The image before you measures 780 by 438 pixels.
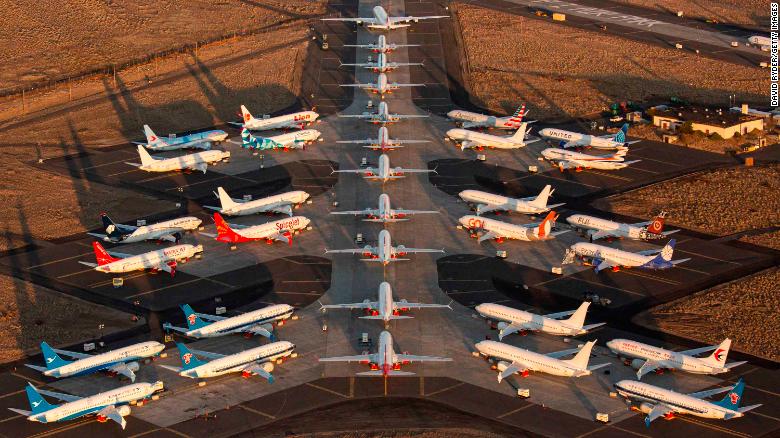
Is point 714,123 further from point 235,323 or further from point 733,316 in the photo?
point 235,323

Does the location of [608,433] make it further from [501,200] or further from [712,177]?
[712,177]

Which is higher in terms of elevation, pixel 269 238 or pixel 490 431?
pixel 269 238

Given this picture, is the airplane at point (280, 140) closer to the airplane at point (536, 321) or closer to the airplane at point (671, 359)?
the airplane at point (536, 321)

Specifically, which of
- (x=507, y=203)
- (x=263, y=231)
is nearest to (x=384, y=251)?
(x=263, y=231)

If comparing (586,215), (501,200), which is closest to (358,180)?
(501,200)

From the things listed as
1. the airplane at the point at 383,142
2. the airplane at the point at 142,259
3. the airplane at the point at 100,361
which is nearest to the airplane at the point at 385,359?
the airplane at the point at 100,361

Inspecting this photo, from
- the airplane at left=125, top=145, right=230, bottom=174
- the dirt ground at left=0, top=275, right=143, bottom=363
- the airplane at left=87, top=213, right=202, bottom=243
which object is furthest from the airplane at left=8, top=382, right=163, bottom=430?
the airplane at left=125, top=145, right=230, bottom=174
